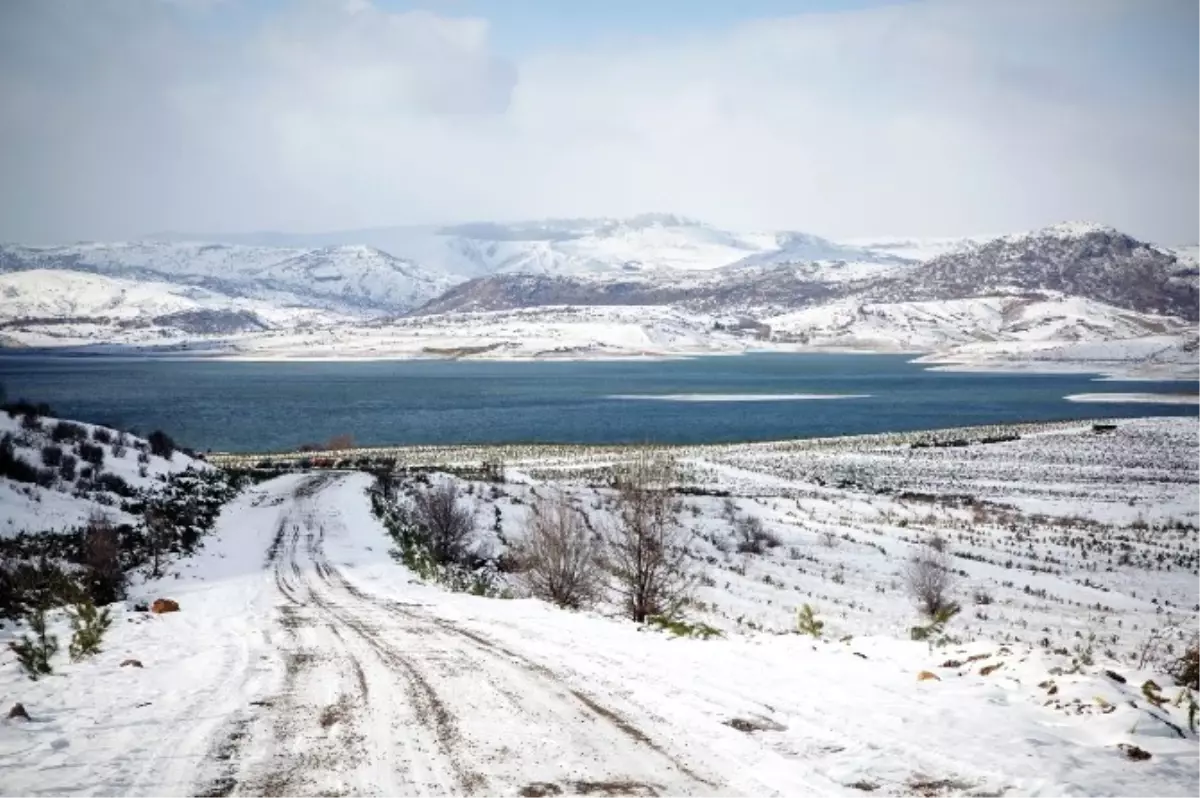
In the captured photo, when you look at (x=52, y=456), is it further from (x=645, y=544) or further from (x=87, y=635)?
(x=645, y=544)

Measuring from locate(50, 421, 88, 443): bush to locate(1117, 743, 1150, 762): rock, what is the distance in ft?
127

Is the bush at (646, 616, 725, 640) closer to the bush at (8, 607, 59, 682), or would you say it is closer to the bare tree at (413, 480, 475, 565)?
the bush at (8, 607, 59, 682)

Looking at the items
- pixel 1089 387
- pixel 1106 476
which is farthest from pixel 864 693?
pixel 1089 387

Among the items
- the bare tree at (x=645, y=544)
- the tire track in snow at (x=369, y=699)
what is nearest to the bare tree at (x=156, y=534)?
the tire track in snow at (x=369, y=699)

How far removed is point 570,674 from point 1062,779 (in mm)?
5562

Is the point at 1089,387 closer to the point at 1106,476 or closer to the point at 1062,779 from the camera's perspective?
the point at 1106,476

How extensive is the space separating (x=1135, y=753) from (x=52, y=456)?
35166 millimetres

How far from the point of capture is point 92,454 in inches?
1337

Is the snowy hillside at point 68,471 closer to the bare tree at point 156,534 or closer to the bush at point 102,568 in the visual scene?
the bare tree at point 156,534

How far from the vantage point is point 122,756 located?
735 cm

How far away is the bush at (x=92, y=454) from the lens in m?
33.3

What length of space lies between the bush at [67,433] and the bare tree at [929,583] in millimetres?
34366

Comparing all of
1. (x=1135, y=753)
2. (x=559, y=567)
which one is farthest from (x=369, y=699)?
(x=559, y=567)

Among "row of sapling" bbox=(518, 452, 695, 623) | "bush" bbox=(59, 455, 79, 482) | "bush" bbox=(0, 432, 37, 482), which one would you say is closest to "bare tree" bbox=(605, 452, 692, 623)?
"row of sapling" bbox=(518, 452, 695, 623)
